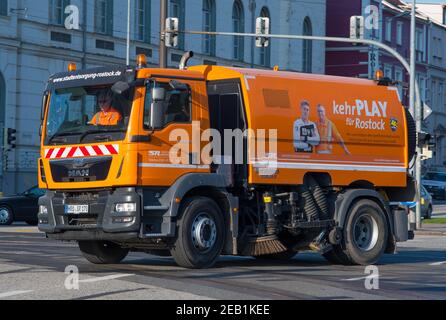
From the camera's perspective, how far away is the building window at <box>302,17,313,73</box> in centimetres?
6462

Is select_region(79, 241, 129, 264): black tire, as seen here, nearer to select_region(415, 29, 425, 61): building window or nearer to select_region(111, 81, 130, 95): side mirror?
select_region(111, 81, 130, 95): side mirror

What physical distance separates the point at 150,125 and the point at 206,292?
3.42m

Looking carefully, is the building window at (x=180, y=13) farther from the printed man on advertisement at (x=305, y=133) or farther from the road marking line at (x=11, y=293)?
the road marking line at (x=11, y=293)

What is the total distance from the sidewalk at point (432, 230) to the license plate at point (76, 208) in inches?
707

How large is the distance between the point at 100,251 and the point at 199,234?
1.95 metres

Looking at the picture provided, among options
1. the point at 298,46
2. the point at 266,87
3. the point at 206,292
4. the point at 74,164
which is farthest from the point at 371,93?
the point at 298,46

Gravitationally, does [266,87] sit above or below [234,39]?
below

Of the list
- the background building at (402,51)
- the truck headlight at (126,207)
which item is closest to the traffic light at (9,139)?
the truck headlight at (126,207)

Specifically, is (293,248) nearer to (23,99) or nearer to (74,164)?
(74,164)

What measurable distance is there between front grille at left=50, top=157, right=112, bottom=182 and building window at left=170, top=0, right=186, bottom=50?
3685 centimetres

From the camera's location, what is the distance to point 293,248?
1747 centimetres

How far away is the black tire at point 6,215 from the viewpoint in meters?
33.7

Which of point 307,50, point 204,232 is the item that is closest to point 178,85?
point 204,232

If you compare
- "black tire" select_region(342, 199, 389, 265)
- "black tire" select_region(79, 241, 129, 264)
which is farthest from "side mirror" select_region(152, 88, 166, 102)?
"black tire" select_region(342, 199, 389, 265)
